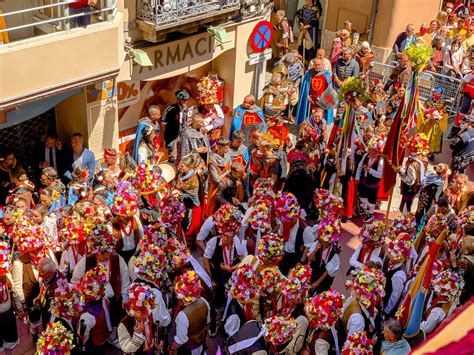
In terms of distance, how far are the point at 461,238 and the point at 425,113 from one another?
4865 millimetres

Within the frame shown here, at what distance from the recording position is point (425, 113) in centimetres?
1278

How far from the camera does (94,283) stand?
23.7 feet

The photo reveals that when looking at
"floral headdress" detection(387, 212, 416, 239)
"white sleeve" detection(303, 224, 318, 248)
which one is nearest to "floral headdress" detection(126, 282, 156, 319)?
"white sleeve" detection(303, 224, 318, 248)

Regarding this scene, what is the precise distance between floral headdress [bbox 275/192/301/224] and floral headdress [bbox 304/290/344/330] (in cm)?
181

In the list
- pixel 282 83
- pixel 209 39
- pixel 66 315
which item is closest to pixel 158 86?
pixel 209 39

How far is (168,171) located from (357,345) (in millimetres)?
5367

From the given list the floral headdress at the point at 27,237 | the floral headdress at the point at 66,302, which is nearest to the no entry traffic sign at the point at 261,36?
the floral headdress at the point at 27,237

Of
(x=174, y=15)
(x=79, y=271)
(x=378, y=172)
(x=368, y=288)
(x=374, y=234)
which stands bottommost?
(x=378, y=172)

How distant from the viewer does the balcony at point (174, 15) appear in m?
11.1

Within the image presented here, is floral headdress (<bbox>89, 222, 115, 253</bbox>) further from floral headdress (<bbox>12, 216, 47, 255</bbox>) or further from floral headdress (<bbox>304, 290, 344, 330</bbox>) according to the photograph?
floral headdress (<bbox>304, 290, 344, 330</bbox>)

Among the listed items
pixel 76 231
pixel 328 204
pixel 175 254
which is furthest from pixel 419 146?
pixel 76 231

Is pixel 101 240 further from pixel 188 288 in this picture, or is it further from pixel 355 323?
pixel 355 323

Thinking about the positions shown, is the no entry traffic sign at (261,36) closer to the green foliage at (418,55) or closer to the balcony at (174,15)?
the balcony at (174,15)

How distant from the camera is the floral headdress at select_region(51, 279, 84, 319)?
22.7ft
